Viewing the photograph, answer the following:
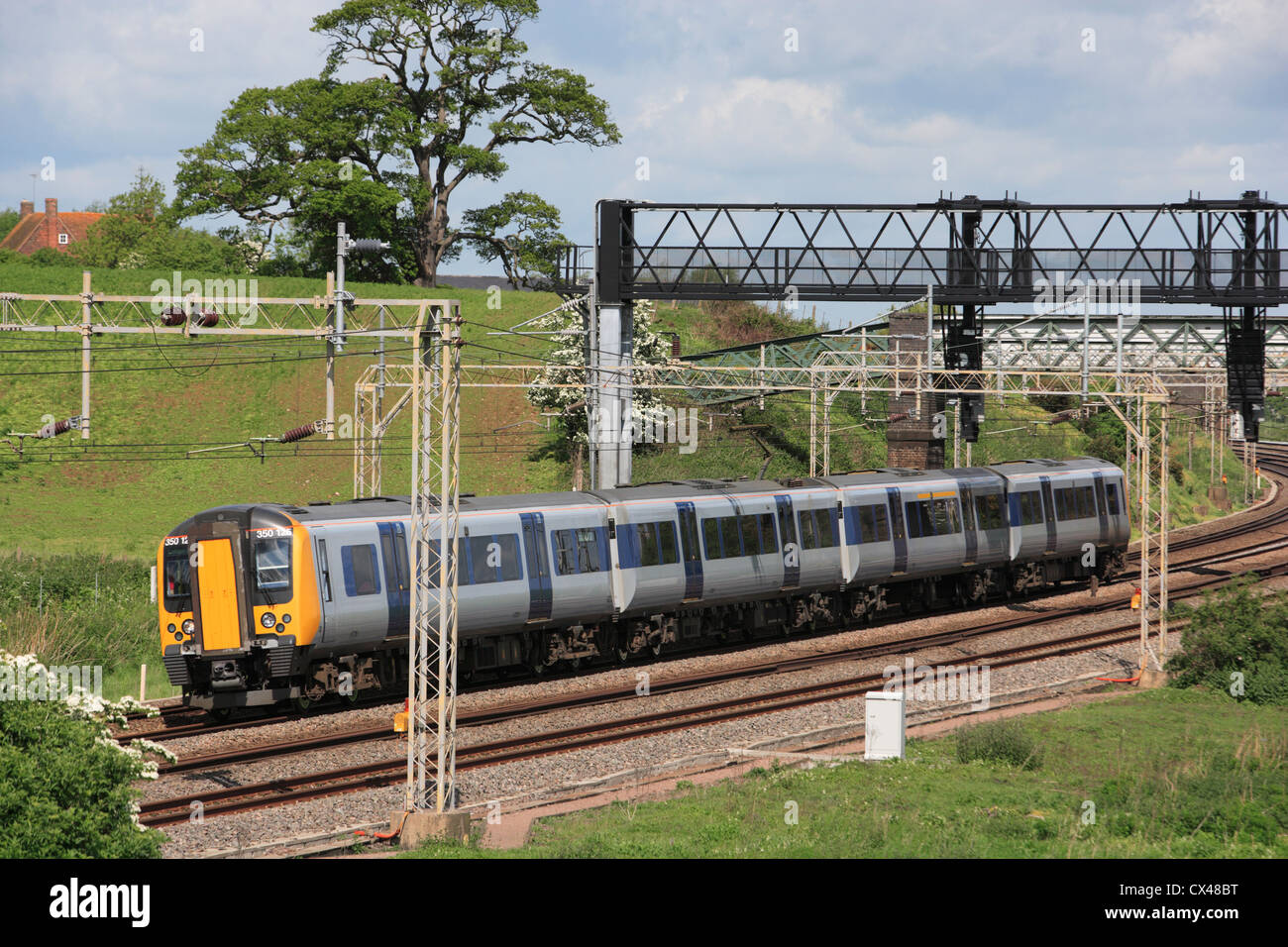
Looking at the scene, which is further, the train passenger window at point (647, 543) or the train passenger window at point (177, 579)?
the train passenger window at point (647, 543)

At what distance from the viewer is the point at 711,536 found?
94.0 feet

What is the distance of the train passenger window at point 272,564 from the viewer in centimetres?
2189

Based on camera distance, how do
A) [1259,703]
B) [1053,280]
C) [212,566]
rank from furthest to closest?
[1053,280], [1259,703], [212,566]

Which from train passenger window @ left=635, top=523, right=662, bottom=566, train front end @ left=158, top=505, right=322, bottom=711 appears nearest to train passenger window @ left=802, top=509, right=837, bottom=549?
train passenger window @ left=635, top=523, right=662, bottom=566

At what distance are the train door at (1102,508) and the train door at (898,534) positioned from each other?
28.5 feet

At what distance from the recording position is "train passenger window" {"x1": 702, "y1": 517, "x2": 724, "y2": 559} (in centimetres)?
2853

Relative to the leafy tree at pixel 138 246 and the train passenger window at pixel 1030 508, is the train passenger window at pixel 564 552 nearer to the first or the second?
the train passenger window at pixel 1030 508

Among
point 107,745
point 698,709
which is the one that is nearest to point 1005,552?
point 698,709

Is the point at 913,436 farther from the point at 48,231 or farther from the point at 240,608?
the point at 48,231

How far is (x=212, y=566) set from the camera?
2206cm

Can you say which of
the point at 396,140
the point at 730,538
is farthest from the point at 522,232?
the point at 730,538

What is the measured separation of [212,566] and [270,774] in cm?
468

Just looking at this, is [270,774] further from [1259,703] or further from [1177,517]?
[1177,517]

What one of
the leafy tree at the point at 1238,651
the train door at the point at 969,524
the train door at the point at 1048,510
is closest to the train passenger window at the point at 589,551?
the leafy tree at the point at 1238,651
